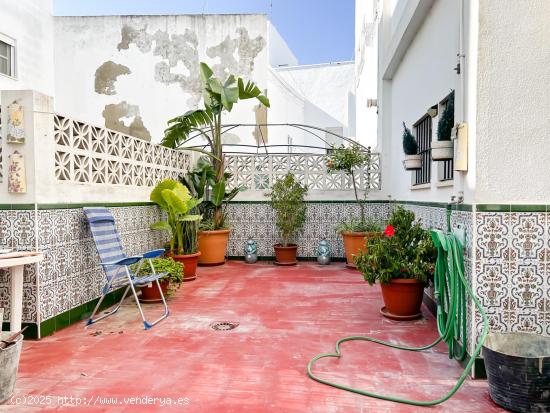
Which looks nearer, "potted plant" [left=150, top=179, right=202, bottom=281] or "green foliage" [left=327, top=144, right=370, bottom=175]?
"potted plant" [left=150, top=179, right=202, bottom=281]

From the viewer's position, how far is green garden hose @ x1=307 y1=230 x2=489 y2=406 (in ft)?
8.83

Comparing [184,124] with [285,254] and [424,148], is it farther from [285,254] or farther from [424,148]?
[424,148]

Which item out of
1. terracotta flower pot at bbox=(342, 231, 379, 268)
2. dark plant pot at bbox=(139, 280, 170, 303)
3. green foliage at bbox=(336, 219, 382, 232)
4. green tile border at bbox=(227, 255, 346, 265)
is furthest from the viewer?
green tile border at bbox=(227, 255, 346, 265)

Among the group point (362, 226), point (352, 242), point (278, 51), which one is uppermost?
point (278, 51)

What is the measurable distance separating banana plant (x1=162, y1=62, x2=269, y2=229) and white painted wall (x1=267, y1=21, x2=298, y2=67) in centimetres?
615

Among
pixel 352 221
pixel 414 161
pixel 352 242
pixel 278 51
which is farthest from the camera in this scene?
pixel 278 51

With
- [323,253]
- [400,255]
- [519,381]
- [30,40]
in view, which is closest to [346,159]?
[323,253]

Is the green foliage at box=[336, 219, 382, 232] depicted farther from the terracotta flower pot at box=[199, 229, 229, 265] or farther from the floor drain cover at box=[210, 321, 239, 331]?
the floor drain cover at box=[210, 321, 239, 331]

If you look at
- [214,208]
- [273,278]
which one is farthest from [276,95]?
[273,278]

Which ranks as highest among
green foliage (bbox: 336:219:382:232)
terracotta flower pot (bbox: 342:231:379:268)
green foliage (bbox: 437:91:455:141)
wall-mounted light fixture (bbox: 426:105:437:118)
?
wall-mounted light fixture (bbox: 426:105:437:118)

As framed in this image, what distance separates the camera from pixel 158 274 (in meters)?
4.74

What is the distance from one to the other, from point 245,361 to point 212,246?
14.5 feet

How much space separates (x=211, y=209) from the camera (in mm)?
7895

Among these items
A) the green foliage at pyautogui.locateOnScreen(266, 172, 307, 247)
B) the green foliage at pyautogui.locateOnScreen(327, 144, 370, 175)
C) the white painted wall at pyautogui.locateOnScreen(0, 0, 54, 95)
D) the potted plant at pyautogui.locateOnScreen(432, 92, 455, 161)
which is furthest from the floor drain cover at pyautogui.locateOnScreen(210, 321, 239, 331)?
the white painted wall at pyautogui.locateOnScreen(0, 0, 54, 95)
